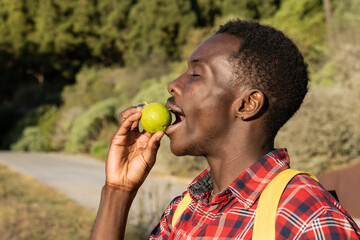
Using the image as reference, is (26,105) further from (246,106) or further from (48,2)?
(246,106)

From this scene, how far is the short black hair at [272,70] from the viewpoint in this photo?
5.48 feet

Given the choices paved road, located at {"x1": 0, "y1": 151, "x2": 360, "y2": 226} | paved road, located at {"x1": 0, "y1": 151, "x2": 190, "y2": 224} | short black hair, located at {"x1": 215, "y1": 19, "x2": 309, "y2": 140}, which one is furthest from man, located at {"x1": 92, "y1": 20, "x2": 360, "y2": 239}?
paved road, located at {"x1": 0, "y1": 151, "x2": 190, "y2": 224}

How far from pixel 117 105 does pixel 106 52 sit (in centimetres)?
1236

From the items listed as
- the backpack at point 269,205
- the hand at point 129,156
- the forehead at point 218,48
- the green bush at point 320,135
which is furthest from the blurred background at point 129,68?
the backpack at point 269,205

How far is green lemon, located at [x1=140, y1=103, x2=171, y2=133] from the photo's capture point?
205 cm

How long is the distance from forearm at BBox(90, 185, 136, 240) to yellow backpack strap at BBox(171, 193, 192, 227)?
9.9 inches

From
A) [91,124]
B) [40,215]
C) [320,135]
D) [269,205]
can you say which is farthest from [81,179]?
[269,205]

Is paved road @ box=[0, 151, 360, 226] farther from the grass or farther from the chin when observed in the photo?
the chin

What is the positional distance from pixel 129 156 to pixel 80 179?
9.98 m

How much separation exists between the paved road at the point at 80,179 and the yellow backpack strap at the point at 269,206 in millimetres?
4419

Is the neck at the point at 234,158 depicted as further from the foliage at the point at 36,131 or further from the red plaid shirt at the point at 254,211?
the foliage at the point at 36,131

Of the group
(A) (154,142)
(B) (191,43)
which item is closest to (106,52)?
(B) (191,43)

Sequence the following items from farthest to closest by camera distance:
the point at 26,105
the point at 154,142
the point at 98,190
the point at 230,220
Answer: the point at 26,105
the point at 98,190
the point at 154,142
the point at 230,220

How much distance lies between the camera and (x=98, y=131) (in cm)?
1869
